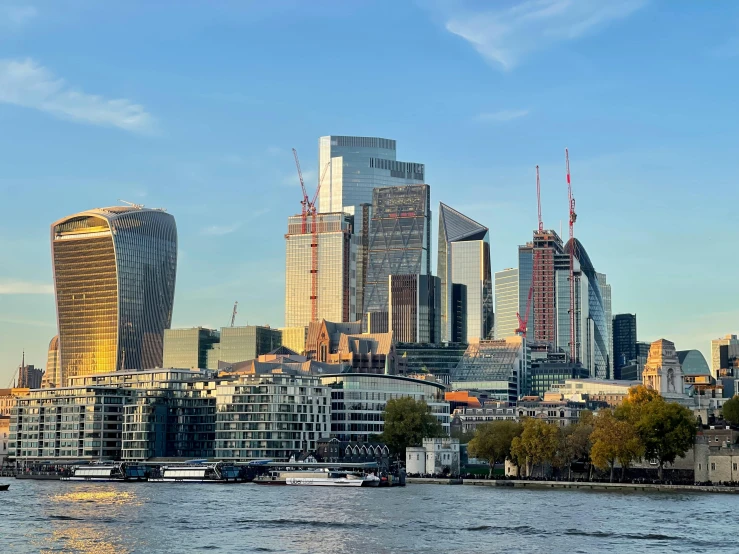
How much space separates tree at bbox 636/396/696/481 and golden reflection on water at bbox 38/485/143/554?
72.2 m

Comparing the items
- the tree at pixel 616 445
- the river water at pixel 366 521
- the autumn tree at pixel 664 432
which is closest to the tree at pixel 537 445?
the tree at pixel 616 445

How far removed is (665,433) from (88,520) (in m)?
89.9

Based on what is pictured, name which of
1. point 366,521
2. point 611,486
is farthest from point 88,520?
point 611,486

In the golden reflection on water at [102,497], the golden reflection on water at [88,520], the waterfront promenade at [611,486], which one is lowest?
the golden reflection on water at [88,520]

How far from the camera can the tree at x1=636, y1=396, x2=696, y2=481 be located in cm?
18388

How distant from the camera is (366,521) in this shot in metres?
128

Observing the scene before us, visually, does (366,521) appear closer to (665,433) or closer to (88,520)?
(88,520)

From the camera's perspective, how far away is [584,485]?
188 metres

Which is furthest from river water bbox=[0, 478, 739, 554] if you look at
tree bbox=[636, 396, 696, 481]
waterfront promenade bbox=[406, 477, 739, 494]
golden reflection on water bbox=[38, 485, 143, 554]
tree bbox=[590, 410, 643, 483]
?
tree bbox=[636, 396, 696, 481]

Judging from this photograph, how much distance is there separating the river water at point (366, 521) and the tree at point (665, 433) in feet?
46.2

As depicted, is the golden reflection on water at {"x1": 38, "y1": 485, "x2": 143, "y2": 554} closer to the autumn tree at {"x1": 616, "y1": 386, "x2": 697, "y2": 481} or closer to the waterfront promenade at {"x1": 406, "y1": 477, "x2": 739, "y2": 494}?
the waterfront promenade at {"x1": 406, "y1": 477, "x2": 739, "y2": 494}

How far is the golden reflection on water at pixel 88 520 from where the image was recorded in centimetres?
10725

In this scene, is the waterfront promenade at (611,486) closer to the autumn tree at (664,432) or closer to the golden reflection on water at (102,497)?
the autumn tree at (664,432)

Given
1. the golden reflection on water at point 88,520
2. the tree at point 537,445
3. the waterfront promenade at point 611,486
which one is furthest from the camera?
the tree at point 537,445
